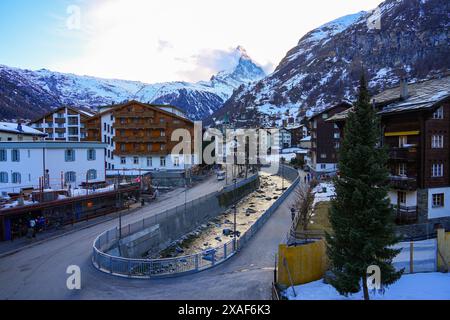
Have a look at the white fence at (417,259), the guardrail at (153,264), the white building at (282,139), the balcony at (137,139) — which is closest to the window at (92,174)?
the guardrail at (153,264)

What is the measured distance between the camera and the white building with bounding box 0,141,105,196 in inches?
1375

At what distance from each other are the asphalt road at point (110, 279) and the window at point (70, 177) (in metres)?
14.6

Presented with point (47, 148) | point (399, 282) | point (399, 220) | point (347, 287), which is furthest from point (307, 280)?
point (47, 148)

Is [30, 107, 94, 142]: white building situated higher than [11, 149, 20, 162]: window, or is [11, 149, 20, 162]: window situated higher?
[30, 107, 94, 142]: white building

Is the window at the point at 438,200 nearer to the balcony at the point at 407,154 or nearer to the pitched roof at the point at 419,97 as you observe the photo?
the balcony at the point at 407,154

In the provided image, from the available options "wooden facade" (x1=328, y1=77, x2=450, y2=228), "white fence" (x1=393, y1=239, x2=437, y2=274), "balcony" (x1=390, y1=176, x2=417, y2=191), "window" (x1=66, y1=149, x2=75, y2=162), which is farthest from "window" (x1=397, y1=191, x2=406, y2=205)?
"window" (x1=66, y1=149, x2=75, y2=162)

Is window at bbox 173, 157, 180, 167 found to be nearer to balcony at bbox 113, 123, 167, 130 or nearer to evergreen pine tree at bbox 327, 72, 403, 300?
balcony at bbox 113, 123, 167, 130

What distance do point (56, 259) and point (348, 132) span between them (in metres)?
18.8

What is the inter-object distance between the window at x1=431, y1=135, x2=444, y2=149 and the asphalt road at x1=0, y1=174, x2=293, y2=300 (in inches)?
616

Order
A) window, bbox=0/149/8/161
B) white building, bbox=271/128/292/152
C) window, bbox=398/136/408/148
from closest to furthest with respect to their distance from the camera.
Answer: window, bbox=398/136/408/148
window, bbox=0/149/8/161
white building, bbox=271/128/292/152

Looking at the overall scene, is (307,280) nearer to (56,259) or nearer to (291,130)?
(56,259)

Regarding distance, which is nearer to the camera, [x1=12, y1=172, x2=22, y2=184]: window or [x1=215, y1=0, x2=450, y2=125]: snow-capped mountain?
[x1=12, y1=172, x2=22, y2=184]: window

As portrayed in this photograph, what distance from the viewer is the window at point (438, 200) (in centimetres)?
2690

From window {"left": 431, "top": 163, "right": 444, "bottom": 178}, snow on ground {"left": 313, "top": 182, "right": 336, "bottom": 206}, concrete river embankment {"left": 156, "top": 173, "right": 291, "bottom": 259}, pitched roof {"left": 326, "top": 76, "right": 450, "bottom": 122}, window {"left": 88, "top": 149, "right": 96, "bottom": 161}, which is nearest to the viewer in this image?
pitched roof {"left": 326, "top": 76, "right": 450, "bottom": 122}
